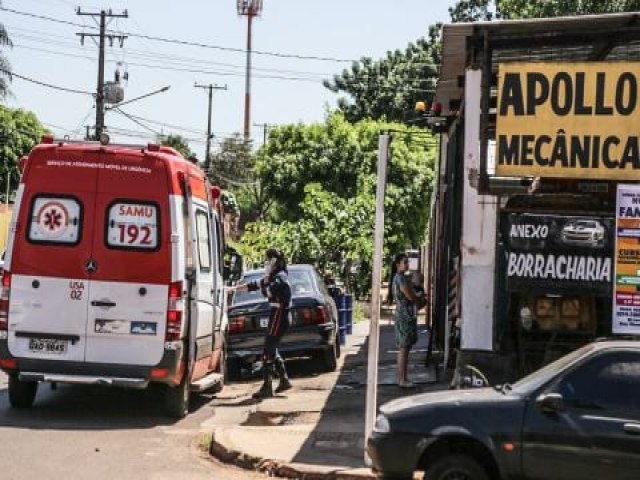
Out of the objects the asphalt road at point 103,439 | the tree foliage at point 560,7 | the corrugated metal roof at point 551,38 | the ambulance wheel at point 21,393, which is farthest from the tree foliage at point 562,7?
the ambulance wheel at point 21,393

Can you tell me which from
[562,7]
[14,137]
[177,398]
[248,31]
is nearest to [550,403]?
[177,398]

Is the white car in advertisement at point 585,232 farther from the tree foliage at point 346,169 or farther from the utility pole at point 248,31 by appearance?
the utility pole at point 248,31

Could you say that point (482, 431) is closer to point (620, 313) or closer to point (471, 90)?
point (620, 313)

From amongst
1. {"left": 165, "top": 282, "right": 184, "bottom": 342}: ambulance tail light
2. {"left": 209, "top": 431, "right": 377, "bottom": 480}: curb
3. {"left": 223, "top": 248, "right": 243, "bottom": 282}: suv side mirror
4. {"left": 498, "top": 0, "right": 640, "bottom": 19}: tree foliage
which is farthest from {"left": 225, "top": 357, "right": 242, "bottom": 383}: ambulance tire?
{"left": 498, "top": 0, "right": 640, "bottom": 19}: tree foliage

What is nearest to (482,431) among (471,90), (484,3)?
(471,90)

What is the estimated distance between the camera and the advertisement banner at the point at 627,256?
33.6 feet

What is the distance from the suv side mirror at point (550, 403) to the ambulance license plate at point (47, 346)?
19.6ft

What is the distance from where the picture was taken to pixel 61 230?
11789 millimetres

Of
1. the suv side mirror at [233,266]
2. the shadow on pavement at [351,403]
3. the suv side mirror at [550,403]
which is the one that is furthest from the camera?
the suv side mirror at [233,266]

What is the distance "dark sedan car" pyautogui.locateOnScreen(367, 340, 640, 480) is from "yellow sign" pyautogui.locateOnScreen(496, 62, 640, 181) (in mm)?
3682

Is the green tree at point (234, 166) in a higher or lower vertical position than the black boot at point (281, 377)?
higher

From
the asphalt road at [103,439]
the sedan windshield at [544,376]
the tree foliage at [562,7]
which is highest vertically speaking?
the tree foliage at [562,7]

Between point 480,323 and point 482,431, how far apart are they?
401 cm

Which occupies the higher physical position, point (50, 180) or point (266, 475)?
point (50, 180)
